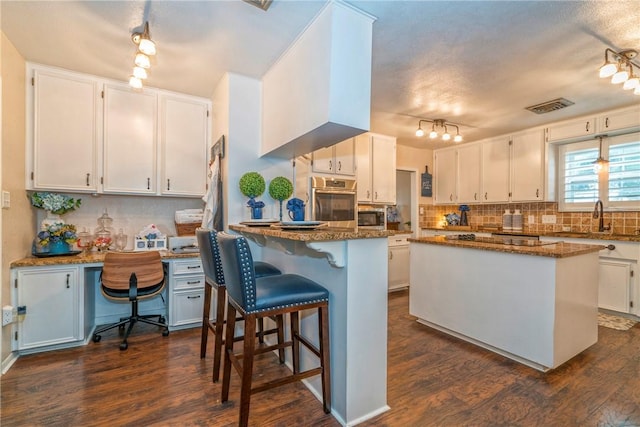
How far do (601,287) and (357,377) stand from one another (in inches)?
142

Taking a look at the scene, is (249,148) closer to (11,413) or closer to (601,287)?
(11,413)

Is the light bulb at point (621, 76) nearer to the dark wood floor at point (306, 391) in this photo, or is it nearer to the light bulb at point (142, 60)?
the dark wood floor at point (306, 391)

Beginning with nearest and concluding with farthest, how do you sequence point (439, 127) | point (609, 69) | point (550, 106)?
1. point (609, 69)
2. point (550, 106)
3. point (439, 127)

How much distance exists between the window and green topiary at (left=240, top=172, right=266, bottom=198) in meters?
4.15

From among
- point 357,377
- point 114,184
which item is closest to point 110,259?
point 114,184

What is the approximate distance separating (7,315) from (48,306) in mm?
250

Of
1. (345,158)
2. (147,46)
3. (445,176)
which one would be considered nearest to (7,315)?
(147,46)

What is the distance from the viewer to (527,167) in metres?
4.15

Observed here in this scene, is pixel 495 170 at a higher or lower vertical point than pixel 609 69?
lower

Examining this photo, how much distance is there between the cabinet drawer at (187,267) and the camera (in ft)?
9.12

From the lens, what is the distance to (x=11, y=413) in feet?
5.42

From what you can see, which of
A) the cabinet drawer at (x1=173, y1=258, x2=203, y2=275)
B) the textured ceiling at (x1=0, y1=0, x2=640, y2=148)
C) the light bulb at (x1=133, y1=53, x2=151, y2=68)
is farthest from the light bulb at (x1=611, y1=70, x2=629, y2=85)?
the cabinet drawer at (x1=173, y1=258, x2=203, y2=275)

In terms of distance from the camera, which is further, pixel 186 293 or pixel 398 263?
pixel 398 263

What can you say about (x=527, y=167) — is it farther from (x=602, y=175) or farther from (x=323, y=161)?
(x=323, y=161)
